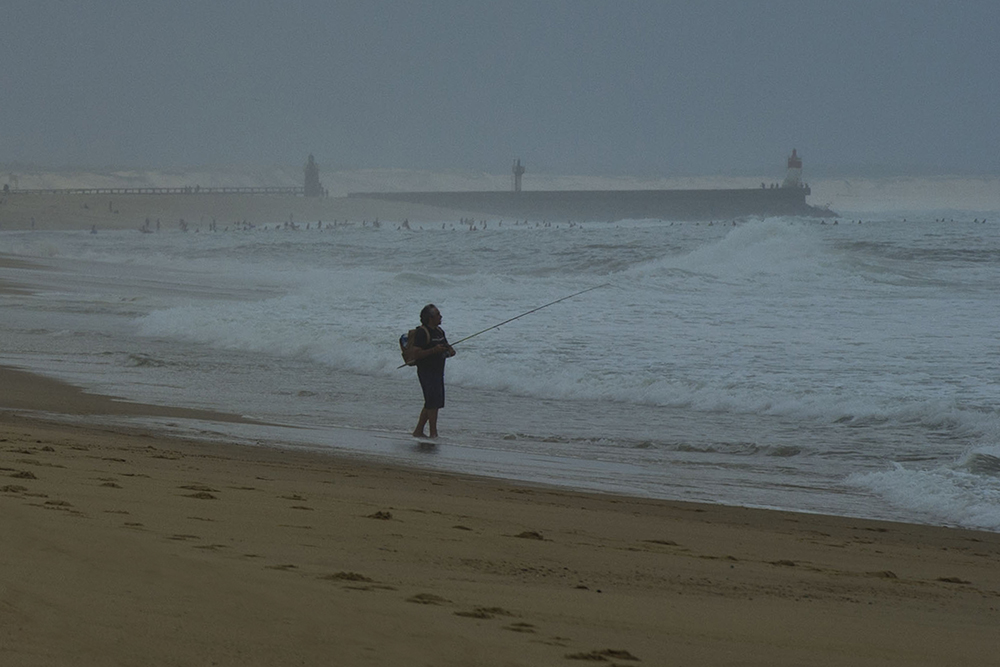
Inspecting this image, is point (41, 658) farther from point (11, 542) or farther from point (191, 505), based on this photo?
point (191, 505)

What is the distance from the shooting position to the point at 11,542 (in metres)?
3.31

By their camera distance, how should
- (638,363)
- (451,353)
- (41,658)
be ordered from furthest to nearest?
(638,363) → (451,353) → (41,658)

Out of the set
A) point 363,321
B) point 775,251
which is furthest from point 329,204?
point 363,321

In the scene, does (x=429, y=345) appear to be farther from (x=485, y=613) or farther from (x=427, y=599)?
(x=485, y=613)

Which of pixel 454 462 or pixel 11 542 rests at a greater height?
pixel 11 542

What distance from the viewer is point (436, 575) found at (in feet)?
13.2

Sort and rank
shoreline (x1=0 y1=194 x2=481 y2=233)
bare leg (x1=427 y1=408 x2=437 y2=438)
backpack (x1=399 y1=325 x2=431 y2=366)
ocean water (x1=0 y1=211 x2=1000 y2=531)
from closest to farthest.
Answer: ocean water (x1=0 y1=211 x2=1000 y2=531)
bare leg (x1=427 y1=408 x2=437 y2=438)
backpack (x1=399 y1=325 x2=431 y2=366)
shoreline (x1=0 y1=194 x2=481 y2=233)

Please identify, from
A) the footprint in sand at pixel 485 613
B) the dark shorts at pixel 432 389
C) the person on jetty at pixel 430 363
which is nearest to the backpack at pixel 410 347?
the person on jetty at pixel 430 363

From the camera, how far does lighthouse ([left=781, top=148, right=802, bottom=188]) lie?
12319 cm

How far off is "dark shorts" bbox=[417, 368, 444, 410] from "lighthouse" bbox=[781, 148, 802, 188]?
116m

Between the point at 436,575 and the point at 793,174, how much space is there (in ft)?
412

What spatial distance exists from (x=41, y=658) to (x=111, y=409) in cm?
851

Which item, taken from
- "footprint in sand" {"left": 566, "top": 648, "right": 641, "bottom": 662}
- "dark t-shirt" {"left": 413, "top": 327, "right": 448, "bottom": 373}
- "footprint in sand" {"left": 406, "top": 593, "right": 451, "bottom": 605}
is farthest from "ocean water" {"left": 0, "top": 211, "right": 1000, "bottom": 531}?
"footprint in sand" {"left": 566, "top": 648, "right": 641, "bottom": 662}

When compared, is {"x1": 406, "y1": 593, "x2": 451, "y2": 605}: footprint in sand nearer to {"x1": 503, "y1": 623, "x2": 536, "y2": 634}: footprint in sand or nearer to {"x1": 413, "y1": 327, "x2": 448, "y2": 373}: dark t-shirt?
{"x1": 503, "y1": 623, "x2": 536, "y2": 634}: footprint in sand
